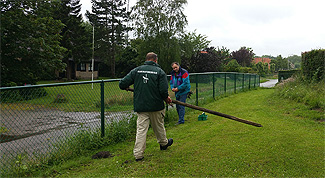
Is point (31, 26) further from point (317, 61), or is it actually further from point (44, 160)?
point (317, 61)

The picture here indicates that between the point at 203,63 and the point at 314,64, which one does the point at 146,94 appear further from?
the point at 203,63

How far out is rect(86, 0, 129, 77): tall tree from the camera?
1636 inches

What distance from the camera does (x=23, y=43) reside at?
1725 cm

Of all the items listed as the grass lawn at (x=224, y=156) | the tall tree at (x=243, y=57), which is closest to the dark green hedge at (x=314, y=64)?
the grass lawn at (x=224, y=156)

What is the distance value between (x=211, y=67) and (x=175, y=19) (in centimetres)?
920

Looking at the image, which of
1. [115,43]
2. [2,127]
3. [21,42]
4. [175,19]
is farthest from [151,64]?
[115,43]

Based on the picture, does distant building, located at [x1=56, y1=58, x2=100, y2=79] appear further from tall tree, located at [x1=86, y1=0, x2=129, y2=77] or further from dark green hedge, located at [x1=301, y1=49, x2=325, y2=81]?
dark green hedge, located at [x1=301, y1=49, x2=325, y2=81]

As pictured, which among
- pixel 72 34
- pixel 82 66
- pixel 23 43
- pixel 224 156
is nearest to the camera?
pixel 224 156

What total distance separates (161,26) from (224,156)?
32.5 m

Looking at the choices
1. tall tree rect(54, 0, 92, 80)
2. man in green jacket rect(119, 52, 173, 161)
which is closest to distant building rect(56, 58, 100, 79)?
tall tree rect(54, 0, 92, 80)

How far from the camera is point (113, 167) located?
3961 millimetres

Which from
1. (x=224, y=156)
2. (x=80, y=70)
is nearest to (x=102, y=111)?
(x=224, y=156)

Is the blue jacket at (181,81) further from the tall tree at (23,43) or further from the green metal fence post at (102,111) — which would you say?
the tall tree at (23,43)

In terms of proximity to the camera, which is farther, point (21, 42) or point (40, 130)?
point (21, 42)
